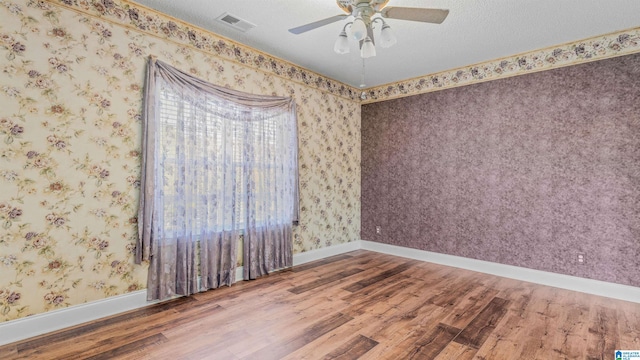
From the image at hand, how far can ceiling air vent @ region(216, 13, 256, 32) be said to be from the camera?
2900 mm

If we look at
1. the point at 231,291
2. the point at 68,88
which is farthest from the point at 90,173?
the point at 231,291

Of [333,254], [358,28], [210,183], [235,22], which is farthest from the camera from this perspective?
[333,254]

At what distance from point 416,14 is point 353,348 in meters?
2.41

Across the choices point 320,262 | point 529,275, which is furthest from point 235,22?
point 529,275

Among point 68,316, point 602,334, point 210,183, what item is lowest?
point 602,334

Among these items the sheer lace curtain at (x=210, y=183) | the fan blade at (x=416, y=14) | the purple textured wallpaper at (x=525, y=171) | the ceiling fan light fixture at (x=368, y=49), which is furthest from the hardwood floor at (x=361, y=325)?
the fan blade at (x=416, y=14)

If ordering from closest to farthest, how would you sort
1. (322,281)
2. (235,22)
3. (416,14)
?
(416,14)
(235,22)
(322,281)

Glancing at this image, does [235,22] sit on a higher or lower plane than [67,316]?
higher

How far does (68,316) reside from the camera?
240cm

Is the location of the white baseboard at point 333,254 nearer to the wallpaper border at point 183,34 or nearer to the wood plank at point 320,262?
the wood plank at point 320,262

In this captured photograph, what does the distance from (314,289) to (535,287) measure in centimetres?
259

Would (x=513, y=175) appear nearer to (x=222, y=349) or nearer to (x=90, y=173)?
(x=222, y=349)

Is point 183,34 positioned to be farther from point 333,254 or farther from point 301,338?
point 333,254

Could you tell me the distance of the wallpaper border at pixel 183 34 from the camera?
2.58 meters
